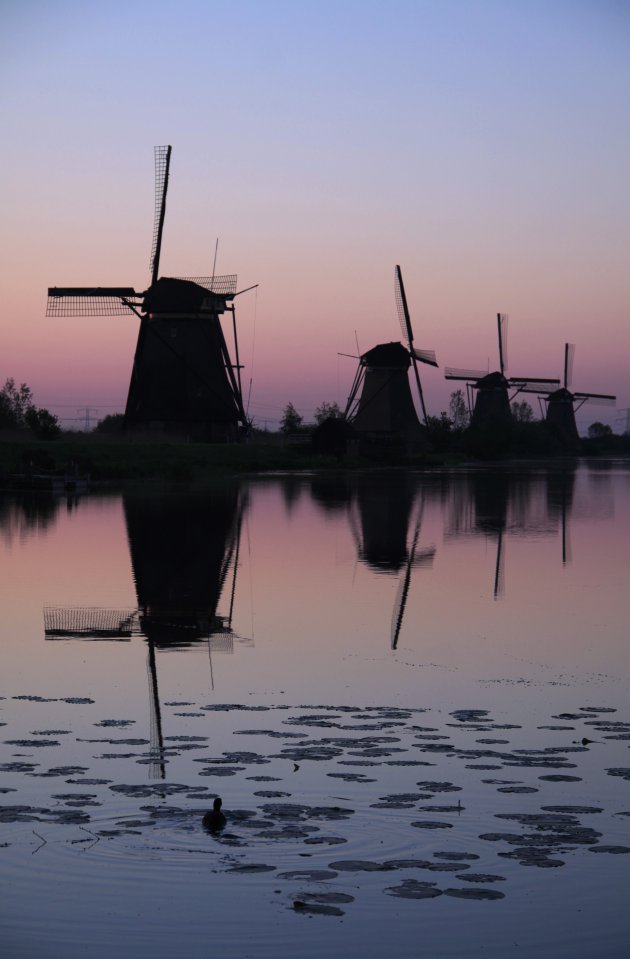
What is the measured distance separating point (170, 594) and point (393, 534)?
12.4m

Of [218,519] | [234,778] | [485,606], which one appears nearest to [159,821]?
[234,778]

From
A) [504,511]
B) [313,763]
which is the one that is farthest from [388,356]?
[313,763]

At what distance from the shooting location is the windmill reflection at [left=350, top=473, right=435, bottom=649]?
20766 mm

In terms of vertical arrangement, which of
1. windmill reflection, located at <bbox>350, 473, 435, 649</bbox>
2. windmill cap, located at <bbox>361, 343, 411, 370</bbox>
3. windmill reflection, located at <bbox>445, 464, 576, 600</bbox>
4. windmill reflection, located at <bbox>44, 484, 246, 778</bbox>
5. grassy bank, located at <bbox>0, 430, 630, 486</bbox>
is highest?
windmill cap, located at <bbox>361, 343, 411, 370</bbox>

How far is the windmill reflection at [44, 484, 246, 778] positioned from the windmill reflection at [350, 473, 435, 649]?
228cm

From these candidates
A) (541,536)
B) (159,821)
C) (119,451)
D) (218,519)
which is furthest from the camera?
(119,451)

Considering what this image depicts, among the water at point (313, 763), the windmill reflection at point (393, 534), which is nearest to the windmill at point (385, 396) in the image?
the windmill reflection at point (393, 534)

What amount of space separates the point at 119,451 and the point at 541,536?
3375 centimetres

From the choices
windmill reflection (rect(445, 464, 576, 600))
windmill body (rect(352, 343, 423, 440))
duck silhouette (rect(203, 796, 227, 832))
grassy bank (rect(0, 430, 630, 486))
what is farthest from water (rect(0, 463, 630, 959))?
windmill body (rect(352, 343, 423, 440))

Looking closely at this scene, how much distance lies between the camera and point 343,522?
3319 cm

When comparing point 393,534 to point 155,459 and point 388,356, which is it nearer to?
point 155,459

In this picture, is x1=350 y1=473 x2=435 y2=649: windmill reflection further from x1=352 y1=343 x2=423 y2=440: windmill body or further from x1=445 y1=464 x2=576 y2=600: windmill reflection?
x1=352 y1=343 x2=423 y2=440: windmill body

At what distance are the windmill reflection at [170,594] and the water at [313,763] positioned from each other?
8 centimetres

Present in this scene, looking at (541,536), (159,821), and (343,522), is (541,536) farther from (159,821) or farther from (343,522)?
(159,821)
